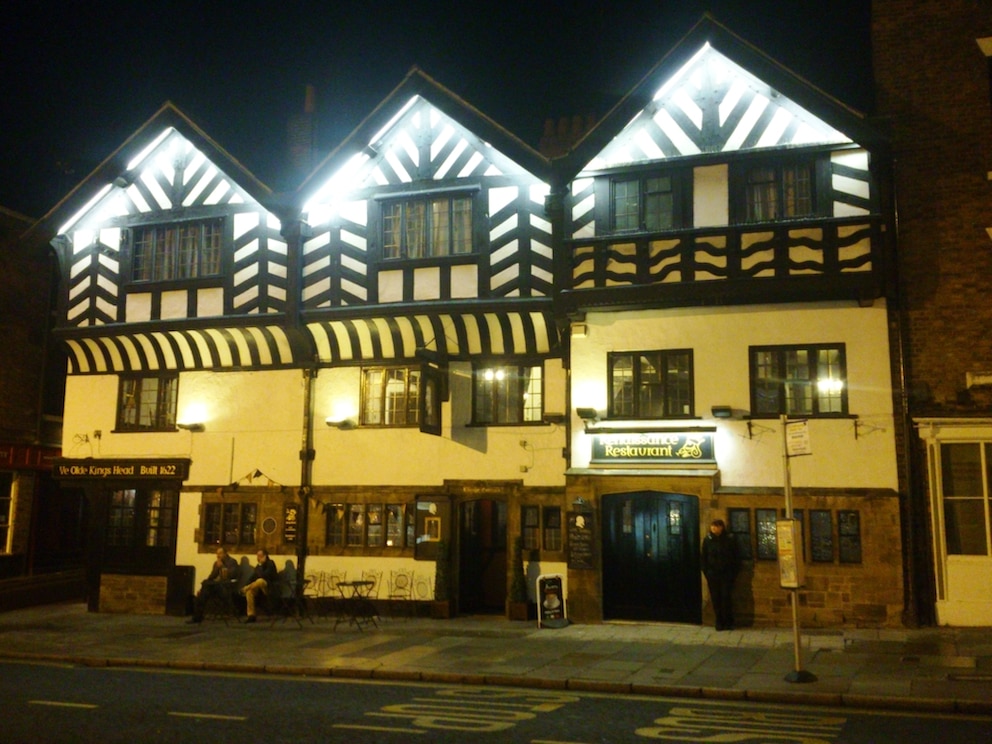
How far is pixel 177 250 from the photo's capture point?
20.4 m

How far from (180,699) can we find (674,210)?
11.5 m

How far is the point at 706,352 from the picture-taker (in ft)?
53.5

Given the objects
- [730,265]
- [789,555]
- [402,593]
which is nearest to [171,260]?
[402,593]

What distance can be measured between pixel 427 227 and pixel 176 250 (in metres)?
6.08

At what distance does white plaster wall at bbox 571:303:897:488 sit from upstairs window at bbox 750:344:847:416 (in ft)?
0.48

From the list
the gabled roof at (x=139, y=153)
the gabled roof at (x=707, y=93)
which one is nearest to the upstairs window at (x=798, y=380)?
the gabled roof at (x=707, y=93)

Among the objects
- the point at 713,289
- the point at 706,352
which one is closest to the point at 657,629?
the point at 706,352

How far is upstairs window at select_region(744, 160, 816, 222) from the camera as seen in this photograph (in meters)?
16.2

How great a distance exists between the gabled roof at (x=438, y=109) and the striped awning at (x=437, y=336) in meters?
2.78

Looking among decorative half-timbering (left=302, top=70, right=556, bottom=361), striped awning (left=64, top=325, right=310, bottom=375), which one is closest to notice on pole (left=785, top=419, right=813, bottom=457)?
decorative half-timbering (left=302, top=70, right=556, bottom=361)

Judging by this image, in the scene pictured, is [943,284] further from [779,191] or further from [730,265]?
[730,265]

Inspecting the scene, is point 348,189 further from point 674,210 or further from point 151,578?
point 151,578

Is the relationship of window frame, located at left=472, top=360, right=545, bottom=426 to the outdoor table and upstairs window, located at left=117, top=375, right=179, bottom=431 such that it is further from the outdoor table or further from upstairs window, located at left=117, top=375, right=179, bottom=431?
upstairs window, located at left=117, top=375, right=179, bottom=431

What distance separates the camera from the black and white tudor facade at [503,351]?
15695 millimetres
